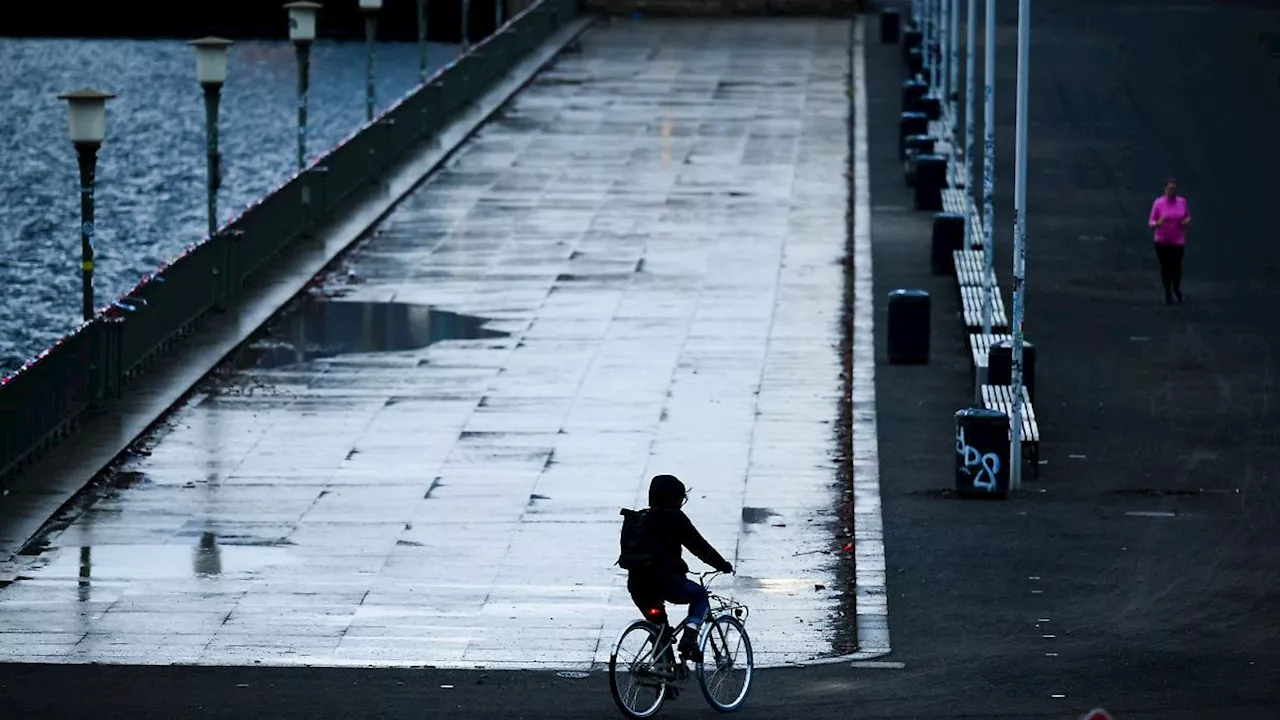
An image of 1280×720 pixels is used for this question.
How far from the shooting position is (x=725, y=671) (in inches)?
663

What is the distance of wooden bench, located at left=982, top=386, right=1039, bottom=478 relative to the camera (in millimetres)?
25328

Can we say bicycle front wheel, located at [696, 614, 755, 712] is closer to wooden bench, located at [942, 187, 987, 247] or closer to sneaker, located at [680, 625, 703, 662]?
sneaker, located at [680, 625, 703, 662]

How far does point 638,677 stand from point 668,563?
2.51 feet

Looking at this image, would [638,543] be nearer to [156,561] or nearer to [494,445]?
[156,561]

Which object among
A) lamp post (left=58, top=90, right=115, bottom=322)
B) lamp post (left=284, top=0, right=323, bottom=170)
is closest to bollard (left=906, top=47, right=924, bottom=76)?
lamp post (left=284, top=0, right=323, bottom=170)

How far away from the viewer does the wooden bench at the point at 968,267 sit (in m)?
35.9

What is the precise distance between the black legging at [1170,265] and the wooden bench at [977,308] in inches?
89.0

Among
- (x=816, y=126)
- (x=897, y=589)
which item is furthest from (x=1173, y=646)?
(x=816, y=126)

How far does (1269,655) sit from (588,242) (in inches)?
980

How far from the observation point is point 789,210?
4556cm

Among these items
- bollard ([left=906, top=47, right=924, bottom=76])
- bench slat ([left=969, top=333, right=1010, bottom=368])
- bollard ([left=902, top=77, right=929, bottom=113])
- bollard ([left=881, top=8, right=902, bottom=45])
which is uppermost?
bollard ([left=881, top=8, right=902, bottom=45])

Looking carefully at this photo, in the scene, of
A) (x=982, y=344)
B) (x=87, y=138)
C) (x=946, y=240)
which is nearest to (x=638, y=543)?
(x=87, y=138)

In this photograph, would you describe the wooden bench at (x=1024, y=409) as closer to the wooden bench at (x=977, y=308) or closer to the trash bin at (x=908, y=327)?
the trash bin at (x=908, y=327)

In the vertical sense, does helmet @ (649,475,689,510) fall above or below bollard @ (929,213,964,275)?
above
